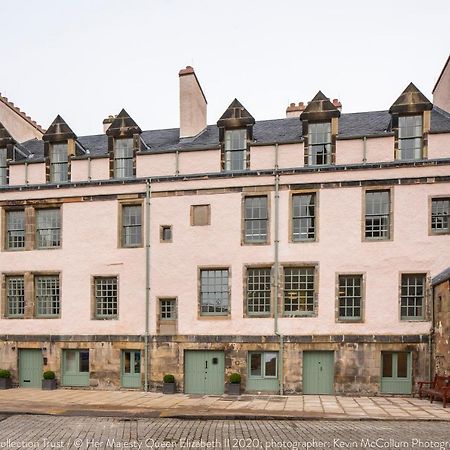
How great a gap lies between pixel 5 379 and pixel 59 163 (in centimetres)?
1058

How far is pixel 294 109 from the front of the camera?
88.2 feet

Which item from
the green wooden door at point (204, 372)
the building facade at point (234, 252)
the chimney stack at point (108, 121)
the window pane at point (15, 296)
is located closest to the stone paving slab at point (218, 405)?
the green wooden door at point (204, 372)

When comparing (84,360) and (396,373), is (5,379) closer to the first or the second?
(84,360)

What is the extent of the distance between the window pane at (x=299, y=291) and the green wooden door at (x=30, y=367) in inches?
476

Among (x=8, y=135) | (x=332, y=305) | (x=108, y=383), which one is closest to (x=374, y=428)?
(x=332, y=305)

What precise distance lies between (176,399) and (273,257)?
7228mm

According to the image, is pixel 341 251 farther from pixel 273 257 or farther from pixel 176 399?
pixel 176 399

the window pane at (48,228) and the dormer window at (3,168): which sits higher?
the dormer window at (3,168)

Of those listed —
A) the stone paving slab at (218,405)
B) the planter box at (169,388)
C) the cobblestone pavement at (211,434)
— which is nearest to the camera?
the cobblestone pavement at (211,434)

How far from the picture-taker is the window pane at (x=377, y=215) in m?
20.3

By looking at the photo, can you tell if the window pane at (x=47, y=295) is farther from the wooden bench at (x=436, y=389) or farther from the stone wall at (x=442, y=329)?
the stone wall at (x=442, y=329)

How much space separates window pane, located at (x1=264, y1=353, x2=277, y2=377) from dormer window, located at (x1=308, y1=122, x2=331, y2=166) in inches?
340

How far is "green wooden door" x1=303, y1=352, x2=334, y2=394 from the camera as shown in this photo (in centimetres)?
2019

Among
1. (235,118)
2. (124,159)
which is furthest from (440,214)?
(124,159)
